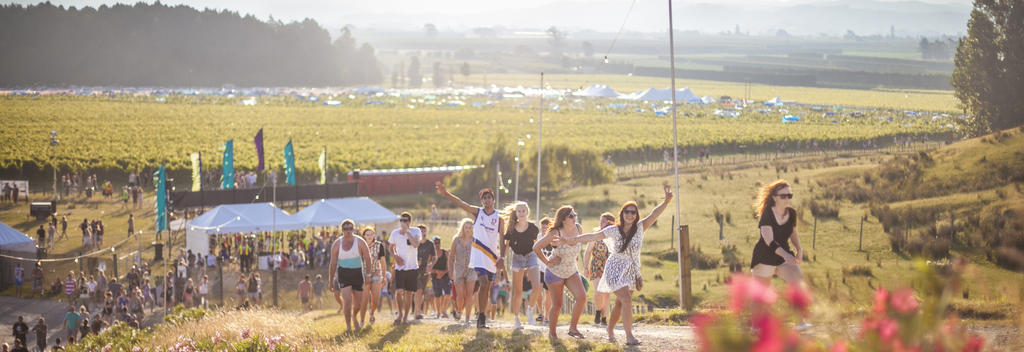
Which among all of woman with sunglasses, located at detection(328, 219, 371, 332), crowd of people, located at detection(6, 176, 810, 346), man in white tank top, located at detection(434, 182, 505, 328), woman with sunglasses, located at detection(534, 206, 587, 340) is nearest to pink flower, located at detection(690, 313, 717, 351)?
crowd of people, located at detection(6, 176, 810, 346)

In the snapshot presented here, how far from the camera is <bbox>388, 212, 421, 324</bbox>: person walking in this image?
1046 cm

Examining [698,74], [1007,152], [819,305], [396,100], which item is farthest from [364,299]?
[698,74]

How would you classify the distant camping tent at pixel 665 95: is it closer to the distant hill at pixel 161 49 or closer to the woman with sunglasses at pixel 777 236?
the distant hill at pixel 161 49

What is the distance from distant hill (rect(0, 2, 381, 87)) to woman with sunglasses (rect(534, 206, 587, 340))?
5967 centimetres

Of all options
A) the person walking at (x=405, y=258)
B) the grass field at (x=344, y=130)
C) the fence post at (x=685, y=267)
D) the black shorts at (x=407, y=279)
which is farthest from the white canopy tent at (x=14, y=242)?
the grass field at (x=344, y=130)

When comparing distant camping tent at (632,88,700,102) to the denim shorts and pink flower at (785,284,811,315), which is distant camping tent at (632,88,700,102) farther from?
pink flower at (785,284,811,315)

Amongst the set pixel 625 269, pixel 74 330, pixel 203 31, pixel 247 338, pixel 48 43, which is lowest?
pixel 74 330

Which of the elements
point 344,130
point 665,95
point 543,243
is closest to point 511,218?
point 543,243

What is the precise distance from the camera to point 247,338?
28.7ft

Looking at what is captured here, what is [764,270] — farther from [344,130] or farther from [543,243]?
[344,130]

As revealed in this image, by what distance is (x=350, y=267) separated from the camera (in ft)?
33.1

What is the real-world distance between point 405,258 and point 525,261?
6.81 ft

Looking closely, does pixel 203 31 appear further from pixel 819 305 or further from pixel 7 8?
pixel 819 305

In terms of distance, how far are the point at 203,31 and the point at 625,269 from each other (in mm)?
162509
